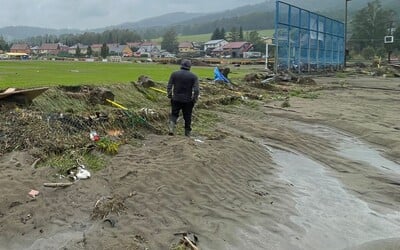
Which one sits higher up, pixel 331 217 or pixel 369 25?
pixel 369 25

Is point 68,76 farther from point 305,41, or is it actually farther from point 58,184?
point 305,41

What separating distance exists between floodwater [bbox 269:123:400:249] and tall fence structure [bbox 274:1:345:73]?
2790 cm

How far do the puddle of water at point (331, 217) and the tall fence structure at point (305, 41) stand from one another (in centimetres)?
2970

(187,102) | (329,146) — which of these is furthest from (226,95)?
(187,102)

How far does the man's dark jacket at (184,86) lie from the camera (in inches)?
465

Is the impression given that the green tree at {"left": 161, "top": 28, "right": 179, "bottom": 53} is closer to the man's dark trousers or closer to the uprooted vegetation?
the uprooted vegetation

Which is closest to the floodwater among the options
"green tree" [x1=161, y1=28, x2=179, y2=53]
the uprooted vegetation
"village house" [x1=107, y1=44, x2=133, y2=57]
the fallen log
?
the uprooted vegetation

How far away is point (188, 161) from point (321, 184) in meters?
2.81

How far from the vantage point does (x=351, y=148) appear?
13547 mm

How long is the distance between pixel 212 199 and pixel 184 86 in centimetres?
443

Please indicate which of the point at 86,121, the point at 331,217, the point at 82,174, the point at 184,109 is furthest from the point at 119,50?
the point at 331,217

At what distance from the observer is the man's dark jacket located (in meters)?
11.8

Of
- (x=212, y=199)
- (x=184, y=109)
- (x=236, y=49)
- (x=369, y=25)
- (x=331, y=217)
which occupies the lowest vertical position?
(x=331, y=217)

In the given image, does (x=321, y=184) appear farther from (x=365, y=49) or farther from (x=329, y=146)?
(x=365, y=49)
